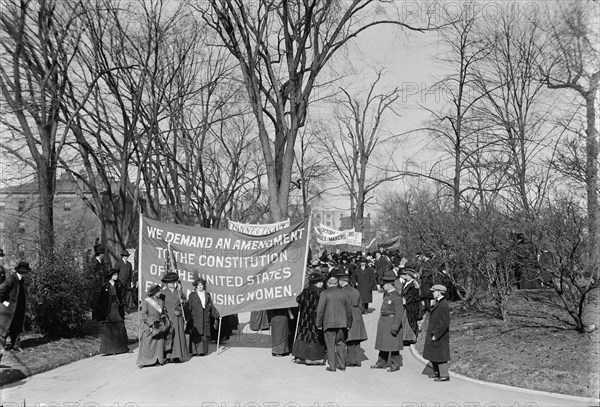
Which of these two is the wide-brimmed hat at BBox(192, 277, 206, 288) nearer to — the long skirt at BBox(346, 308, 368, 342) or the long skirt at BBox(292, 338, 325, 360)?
the long skirt at BBox(292, 338, 325, 360)

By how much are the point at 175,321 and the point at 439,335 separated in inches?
187

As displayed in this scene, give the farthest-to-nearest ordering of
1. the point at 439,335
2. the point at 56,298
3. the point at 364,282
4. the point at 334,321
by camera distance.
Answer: the point at 364,282, the point at 56,298, the point at 334,321, the point at 439,335

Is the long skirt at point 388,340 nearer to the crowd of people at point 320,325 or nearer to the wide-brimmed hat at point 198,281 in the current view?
→ the crowd of people at point 320,325

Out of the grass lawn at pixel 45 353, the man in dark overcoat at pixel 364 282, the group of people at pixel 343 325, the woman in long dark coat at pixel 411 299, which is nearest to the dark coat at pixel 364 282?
the man in dark overcoat at pixel 364 282

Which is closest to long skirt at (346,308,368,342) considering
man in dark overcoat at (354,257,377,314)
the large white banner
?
man in dark overcoat at (354,257,377,314)

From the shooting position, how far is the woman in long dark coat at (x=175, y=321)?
11.6m

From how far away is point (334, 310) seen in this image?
11.0 meters

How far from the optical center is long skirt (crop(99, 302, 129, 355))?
40.9 feet

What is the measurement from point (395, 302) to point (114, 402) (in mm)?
5042

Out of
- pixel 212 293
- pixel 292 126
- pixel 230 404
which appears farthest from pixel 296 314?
pixel 292 126

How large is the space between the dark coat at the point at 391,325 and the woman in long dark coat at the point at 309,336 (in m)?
1.11

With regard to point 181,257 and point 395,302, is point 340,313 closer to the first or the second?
point 395,302

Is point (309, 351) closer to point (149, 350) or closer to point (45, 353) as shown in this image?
point (149, 350)

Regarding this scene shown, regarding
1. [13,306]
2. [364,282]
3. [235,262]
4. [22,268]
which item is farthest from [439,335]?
[364,282]
